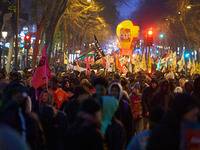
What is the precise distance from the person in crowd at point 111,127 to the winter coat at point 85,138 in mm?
1126

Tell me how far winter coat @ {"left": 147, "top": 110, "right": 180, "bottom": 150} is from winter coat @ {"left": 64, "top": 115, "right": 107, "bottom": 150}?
0.55 metres

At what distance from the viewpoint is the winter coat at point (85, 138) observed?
3473 mm

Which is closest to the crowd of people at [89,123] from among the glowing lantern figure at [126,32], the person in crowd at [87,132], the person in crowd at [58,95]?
the person in crowd at [87,132]

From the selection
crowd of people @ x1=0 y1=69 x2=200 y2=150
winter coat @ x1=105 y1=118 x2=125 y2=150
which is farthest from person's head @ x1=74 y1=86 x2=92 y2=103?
winter coat @ x1=105 y1=118 x2=125 y2=150

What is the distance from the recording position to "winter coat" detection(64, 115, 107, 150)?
3473 mm

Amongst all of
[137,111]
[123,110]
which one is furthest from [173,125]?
[137,111]

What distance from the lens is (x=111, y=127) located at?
15.5 ft

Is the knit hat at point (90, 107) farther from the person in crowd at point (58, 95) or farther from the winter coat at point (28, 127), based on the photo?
the person in crowd at point (58, 95)

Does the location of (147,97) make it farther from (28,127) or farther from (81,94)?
(28,127)

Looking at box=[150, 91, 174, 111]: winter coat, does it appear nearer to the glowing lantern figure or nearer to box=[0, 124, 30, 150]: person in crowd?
box=[0, 124, 30, 150]: person in crowd

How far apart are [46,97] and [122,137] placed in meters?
1.56

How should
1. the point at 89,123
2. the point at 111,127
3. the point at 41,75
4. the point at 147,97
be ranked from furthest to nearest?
the point at 147,97 < the point at 41,75 < the point at 111,127 < the point at 89,123

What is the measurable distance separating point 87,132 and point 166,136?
761mm

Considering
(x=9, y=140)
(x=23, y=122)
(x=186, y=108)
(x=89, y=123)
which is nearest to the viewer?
(x=9, y=140)
